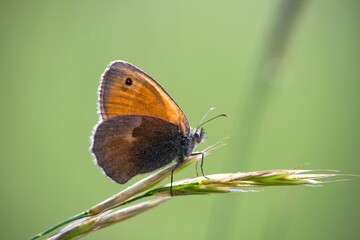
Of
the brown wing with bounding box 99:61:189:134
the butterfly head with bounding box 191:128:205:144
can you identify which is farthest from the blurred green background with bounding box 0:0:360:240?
the brown wing with bounding box 99:61:189:134

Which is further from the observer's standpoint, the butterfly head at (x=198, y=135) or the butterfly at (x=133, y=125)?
the butterfly head at (x=198, y=135)

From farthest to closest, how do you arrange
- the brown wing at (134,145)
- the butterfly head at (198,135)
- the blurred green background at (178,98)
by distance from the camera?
the blurred green background at (178,98) < the butterfly head at (198,135) < the brown wing at (134,145)

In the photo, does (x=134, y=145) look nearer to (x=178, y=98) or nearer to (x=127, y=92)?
(x=127, y=92)

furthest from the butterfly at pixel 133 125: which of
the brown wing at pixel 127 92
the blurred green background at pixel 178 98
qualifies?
the blurred green background at pixel 178 98

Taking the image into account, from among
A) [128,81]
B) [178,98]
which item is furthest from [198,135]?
[178,98]

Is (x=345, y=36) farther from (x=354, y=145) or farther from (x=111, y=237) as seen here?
(x=111, y=237)

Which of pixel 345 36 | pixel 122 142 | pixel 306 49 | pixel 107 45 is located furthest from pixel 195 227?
pixel 345 36

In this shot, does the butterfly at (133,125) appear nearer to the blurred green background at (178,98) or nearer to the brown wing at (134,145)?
the brown wing at (134,145)
